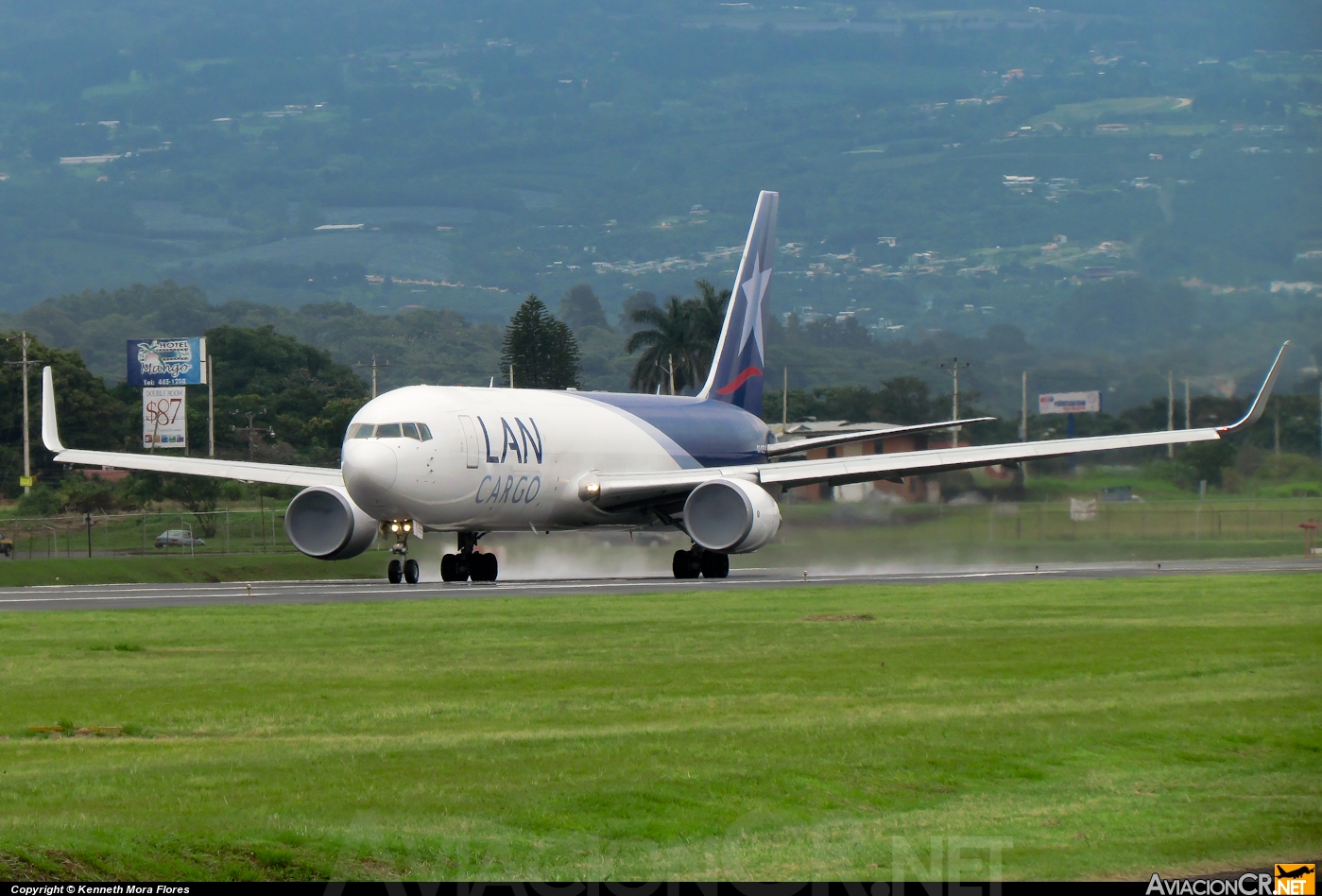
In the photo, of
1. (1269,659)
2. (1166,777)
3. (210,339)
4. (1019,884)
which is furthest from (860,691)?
(210,339)

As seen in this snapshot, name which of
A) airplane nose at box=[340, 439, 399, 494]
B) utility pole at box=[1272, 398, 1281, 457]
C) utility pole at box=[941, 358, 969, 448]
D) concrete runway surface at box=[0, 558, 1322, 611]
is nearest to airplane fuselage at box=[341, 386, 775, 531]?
airplane nose at box=[340, 439, 399, 494]

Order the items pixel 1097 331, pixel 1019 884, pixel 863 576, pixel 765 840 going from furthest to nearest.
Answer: pixel 1097 331 < pixel 863 576 < pixel 765 840 < pixel 1019 884

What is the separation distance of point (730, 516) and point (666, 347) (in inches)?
2992

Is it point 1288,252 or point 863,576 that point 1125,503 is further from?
point 863,576

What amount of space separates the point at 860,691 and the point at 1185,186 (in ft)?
155

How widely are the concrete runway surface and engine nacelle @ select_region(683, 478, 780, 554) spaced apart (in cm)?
82

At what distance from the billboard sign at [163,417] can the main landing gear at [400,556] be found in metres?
52.3

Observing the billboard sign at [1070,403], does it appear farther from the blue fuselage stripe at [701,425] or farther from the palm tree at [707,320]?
the palm tree at [707,320]

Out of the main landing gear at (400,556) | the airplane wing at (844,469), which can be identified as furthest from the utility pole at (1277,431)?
the main landing gear at (400,556)

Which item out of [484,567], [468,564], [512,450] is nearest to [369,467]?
[512,450]

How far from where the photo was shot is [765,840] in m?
9.05

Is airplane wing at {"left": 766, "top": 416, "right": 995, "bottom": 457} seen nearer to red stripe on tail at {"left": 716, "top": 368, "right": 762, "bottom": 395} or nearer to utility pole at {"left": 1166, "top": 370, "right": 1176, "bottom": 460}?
red stripe on tail at {"left": 716, "top": 368, "right": 762, "bottom": 395}

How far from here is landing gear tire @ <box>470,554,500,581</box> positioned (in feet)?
119

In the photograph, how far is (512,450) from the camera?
35344 mm
